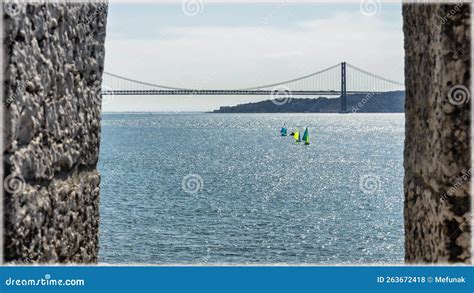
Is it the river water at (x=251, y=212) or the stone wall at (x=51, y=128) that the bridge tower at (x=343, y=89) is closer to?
the river water at (x=251, y=212)

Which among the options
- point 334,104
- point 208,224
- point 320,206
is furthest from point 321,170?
point 334,104

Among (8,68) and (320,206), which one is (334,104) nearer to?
(320,206)

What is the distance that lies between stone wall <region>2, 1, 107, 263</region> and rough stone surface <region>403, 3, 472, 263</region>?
42.8 inches

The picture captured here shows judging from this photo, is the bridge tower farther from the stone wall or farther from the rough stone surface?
the stone wall

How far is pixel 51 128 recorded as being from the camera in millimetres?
1874

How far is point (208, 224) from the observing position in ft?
85.7

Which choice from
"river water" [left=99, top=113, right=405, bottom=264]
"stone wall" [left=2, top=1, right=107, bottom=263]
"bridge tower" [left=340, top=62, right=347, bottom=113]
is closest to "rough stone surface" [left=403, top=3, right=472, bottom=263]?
"stone wall" [left=2, top=1, right=107, bottom=263]

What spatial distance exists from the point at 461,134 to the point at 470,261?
371 mm

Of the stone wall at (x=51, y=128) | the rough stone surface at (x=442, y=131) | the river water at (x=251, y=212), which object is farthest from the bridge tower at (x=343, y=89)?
the stone wall at (x=51, y=128)

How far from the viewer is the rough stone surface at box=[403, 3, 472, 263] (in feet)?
6.40

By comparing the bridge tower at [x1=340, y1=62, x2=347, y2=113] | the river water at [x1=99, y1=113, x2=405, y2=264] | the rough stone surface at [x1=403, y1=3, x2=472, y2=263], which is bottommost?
the river water at [x1=99, y1=113, x2=405, y2=264]

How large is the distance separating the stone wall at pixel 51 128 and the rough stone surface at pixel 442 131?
1.09 meters

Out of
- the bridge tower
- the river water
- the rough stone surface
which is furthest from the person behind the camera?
the bridge tower

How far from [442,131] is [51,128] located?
113 centimetres
